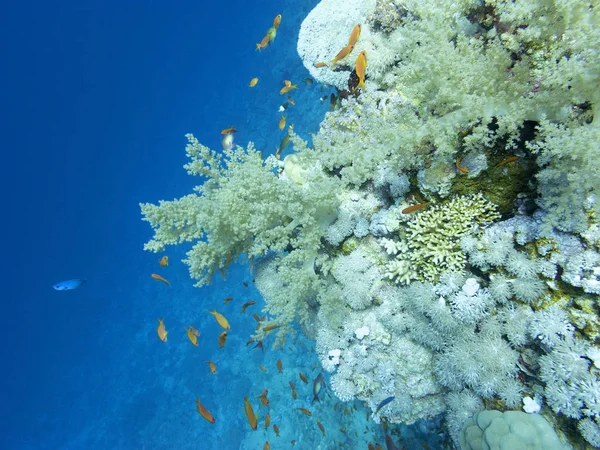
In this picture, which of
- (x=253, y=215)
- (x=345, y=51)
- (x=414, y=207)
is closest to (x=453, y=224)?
(x=414, y=207)

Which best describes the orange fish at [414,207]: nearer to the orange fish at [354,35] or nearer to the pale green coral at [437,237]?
the pale green coral at [437,237]

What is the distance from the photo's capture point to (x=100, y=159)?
39.9 m

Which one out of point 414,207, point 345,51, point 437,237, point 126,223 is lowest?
point 437,237

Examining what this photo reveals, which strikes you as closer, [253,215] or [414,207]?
[414,207]

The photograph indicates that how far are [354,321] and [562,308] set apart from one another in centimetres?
197

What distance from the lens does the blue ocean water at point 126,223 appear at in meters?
13.1

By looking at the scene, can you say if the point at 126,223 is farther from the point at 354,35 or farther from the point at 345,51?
the point at 354,35

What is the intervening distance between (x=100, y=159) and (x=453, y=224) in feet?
149

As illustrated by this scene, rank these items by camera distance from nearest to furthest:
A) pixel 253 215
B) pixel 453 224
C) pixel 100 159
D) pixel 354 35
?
pixel 453 224
pixel 253 215
pixel 354 35
pixel 100 159

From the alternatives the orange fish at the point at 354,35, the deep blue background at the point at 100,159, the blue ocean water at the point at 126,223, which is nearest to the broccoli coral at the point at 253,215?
the orange fish at the point at 354,35

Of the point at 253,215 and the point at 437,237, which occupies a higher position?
the point at 253,215

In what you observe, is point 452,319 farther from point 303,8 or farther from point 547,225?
point 303,8

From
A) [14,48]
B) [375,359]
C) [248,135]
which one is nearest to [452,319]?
[375,359]

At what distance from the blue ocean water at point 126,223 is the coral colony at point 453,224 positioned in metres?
4.32
